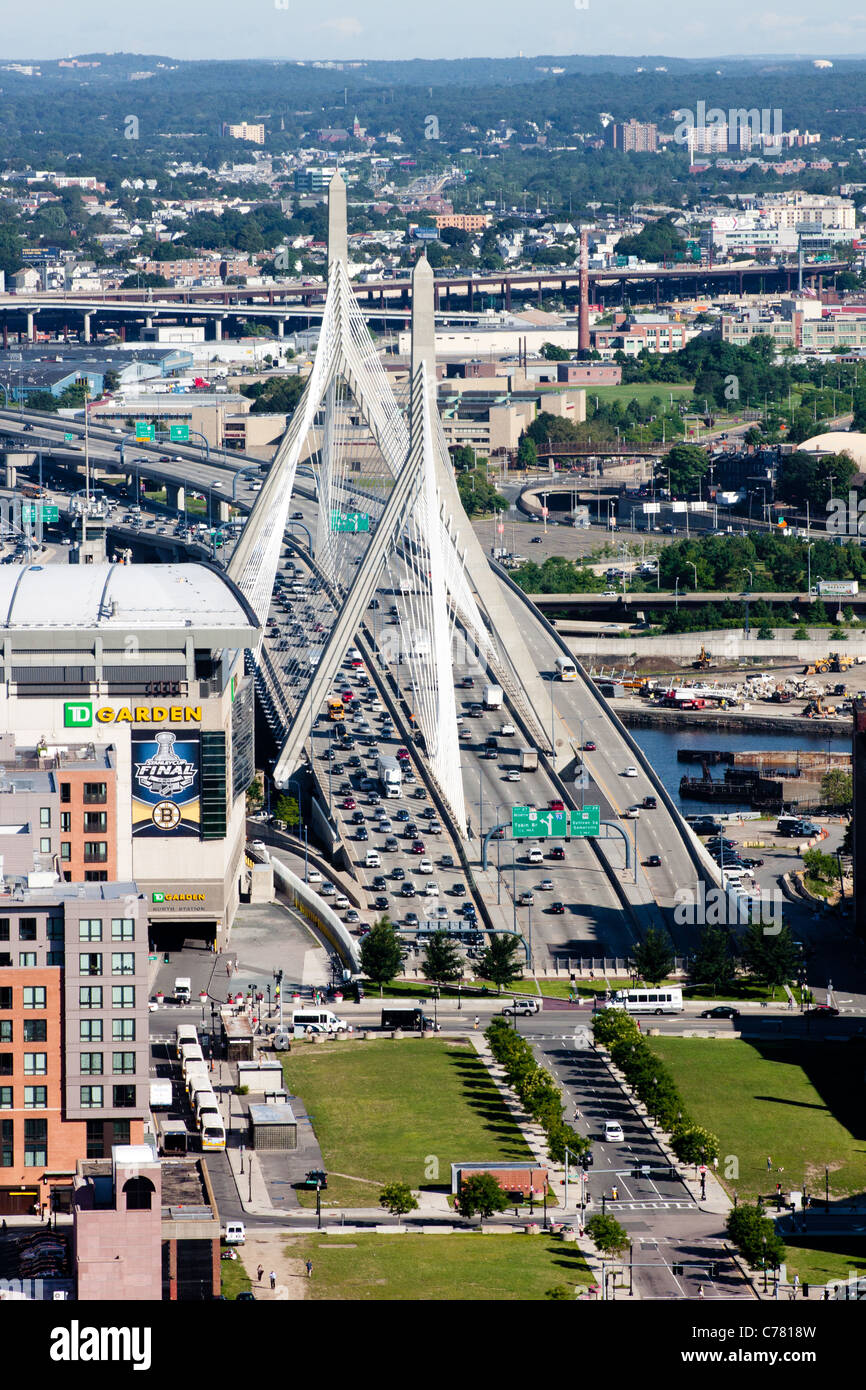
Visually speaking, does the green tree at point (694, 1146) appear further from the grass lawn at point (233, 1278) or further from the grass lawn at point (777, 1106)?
the grass lawn at point (233, 1278)

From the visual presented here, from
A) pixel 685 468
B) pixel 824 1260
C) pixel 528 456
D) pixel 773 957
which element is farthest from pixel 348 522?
pixel 824 1260

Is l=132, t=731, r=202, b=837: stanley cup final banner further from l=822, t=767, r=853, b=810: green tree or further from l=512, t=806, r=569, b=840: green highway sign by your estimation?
l=822, t=767, r=853, b=810: green tree

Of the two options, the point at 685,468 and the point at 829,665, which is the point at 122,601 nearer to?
the point at 829,665

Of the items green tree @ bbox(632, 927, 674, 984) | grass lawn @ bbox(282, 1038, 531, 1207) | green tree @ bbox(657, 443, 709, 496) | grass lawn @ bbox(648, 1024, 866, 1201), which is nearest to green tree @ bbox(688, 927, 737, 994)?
green tree @ bbox(632, 927, 674, 984)

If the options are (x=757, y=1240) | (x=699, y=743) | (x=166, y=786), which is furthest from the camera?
(x=699, y=743)

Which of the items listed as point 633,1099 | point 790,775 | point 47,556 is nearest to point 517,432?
point 47,556

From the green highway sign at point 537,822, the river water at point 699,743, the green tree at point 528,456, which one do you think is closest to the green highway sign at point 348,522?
the river water at point 699,743
